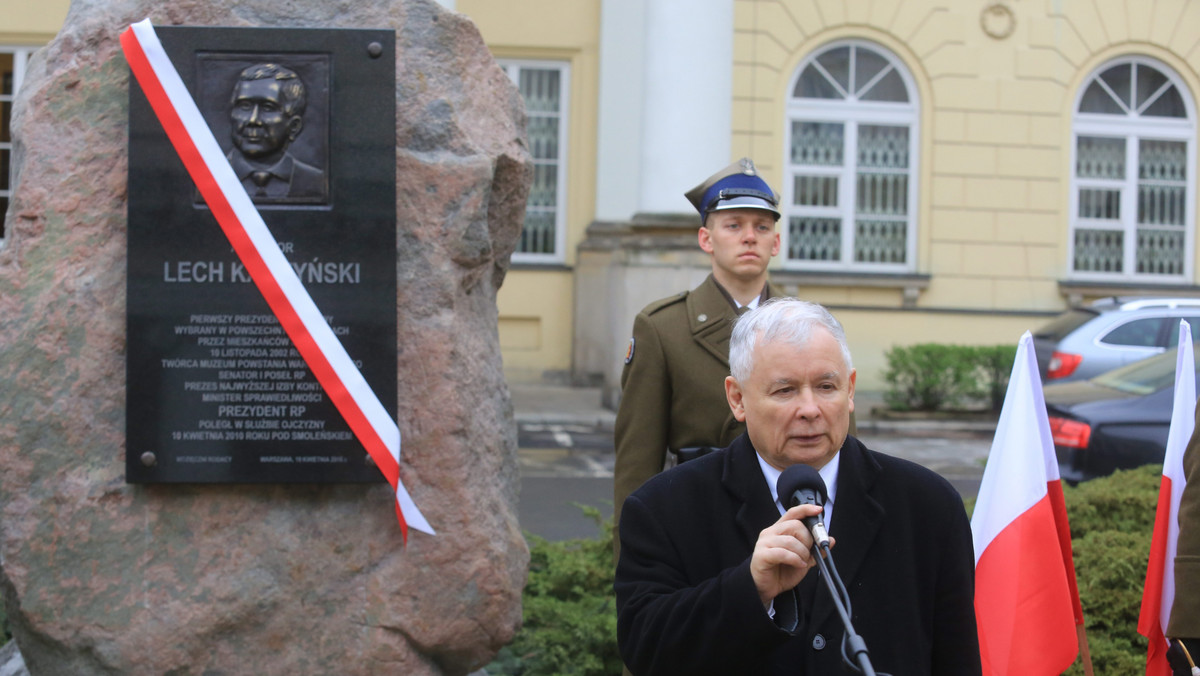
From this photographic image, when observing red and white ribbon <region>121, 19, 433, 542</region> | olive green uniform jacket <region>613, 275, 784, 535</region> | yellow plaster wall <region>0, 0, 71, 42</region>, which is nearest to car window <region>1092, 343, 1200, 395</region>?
olive green uniform jacket <region>613, 275, 784, 535</region>

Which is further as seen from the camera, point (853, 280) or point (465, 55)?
point (853, 280)

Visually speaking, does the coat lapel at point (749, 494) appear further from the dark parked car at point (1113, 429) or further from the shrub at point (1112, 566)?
the dark parked car at point (1113, 429)

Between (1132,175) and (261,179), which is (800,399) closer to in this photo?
(261,179)

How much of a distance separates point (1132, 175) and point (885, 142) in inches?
135

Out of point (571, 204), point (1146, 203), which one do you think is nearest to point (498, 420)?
point (571, 204)

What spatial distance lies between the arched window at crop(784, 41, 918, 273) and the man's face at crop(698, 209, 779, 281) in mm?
12795

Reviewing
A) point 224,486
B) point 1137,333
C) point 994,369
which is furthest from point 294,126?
point 994,369

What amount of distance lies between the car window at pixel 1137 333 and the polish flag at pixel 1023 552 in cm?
952

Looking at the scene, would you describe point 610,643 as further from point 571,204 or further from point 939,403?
point 571,204

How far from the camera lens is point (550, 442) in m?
12.0

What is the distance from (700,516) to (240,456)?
2.01m

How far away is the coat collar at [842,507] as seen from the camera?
7.30ft

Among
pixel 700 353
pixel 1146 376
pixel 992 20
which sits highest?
pixel 992 20

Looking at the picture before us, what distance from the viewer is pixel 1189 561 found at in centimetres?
305
